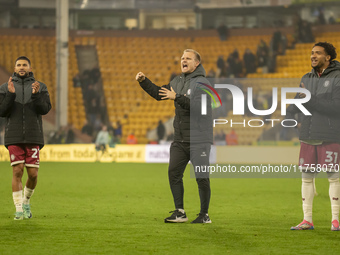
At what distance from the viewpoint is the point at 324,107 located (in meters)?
7.38

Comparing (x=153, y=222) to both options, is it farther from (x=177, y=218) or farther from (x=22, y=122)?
(x=22, y=122)

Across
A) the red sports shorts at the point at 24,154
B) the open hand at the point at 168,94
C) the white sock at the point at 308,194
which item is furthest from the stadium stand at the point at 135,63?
the white sock at the point at 308,194

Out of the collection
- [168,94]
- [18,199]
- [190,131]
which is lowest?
[18,199]

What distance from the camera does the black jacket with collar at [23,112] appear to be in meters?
8.28

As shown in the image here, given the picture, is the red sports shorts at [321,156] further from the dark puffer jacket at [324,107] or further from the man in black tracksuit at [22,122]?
the man in black tracksuit at [22,122]

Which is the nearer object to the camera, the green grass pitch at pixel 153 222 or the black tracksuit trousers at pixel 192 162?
the green grass pitch at pixel 153 222

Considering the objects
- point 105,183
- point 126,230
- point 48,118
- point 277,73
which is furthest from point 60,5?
point 126,230

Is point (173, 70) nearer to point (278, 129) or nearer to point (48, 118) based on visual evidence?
point (48, 118)

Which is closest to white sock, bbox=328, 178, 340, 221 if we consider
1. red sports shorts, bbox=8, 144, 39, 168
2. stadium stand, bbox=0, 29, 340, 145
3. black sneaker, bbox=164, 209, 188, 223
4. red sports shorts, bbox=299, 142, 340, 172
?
red sports shorts, bbox=299, 142, 340, 172

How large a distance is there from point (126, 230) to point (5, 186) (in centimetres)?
662

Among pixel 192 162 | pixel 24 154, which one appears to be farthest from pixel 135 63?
pixel 192 162

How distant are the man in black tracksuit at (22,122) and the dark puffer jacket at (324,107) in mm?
3456

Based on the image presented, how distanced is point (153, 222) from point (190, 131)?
1326mm

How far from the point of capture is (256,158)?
2255 centimetres
